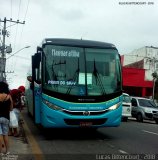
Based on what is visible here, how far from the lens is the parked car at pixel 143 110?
30.0 m

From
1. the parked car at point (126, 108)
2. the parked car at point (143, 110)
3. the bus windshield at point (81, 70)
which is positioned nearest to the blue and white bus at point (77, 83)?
the bus windshield at point (81, 70)

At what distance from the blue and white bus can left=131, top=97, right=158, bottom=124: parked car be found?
15.4 m

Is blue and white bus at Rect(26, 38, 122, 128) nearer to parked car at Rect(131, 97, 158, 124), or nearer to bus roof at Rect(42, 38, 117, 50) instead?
bus roof at Rect(42, 38, 117, 50)

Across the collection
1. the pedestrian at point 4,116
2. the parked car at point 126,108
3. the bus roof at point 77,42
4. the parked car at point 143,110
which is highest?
the bus roof at point 77,42

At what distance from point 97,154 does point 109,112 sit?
3.36 meters

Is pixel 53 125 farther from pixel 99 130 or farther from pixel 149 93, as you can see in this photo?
pixel 149 93

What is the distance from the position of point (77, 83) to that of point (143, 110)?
16.3m

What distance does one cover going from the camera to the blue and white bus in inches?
557

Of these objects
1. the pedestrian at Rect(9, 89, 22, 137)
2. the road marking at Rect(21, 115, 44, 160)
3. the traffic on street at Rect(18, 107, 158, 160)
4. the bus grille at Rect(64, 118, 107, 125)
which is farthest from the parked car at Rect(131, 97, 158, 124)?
the bus grille at Rect(64, 118, 107, 125)

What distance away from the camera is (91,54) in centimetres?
1496

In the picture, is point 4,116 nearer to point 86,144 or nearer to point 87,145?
point 87,145

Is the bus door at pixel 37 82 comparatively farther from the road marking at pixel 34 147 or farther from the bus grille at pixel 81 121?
the bus grille at pixel 81 121

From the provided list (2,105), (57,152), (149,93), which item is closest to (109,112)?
(57,152)

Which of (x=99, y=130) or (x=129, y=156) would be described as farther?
(x=99, y=130)
